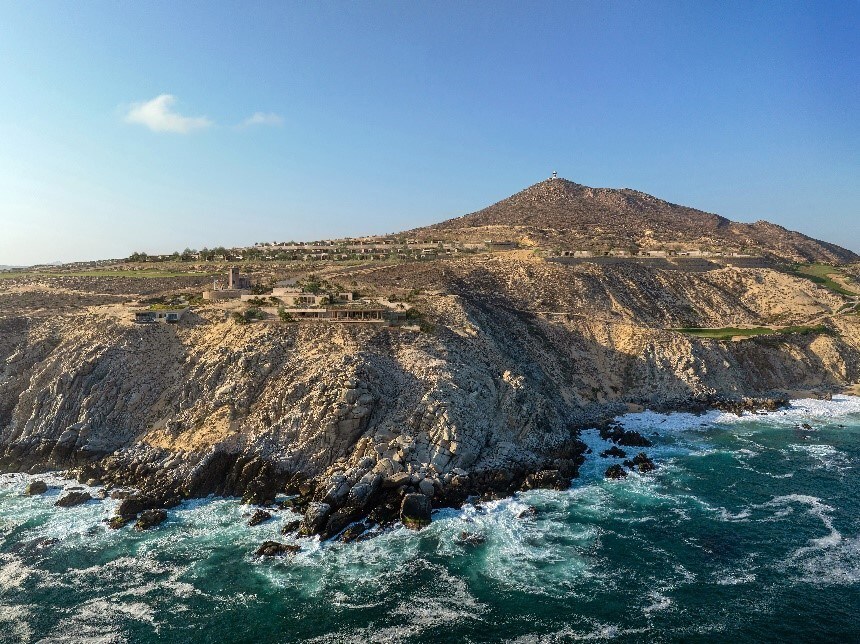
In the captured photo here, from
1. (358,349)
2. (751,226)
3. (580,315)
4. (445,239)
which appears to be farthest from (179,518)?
(751,226)

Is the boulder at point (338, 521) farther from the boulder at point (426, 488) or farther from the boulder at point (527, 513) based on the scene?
the boulder at point (527, 513)

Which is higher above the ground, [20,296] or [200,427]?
[20,296]

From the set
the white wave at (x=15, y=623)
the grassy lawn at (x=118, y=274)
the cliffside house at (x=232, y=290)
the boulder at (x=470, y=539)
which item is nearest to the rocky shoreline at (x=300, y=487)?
the boulder at (x=470, y=539)

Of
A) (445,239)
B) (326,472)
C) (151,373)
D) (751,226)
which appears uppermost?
(751,226)

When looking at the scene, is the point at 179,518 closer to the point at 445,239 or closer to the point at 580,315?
the point at 580,315

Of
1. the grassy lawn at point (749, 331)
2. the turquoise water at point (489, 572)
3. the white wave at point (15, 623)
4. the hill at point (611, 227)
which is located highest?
the hill at point (611, 227)

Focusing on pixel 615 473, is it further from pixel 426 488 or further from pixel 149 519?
pixel 149 519
